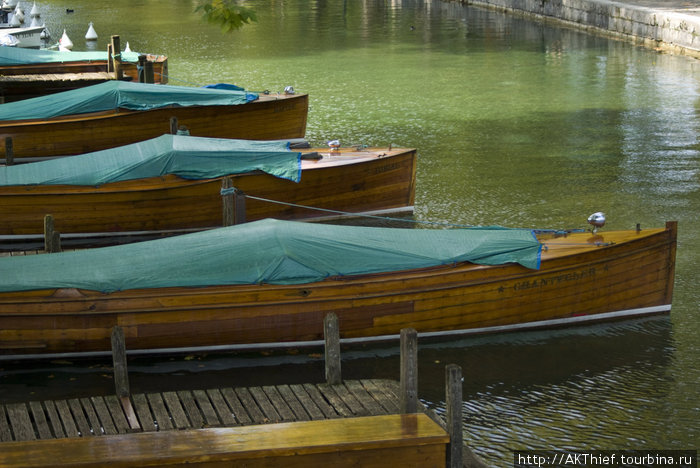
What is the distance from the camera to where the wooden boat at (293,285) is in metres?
9.91

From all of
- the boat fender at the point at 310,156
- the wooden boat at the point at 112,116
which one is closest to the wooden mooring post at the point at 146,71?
the wooden boat at the point at 112,116

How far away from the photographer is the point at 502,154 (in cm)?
1883

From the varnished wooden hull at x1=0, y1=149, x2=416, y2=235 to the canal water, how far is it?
4.55 feet

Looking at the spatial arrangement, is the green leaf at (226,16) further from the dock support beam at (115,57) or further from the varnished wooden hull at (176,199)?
the dock support beam at (115,57)

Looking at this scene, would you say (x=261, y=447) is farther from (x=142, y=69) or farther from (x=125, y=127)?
(x=142, y=69)

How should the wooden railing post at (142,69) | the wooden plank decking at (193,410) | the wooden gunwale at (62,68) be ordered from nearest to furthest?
the wooden plank decking at (193,410) < the wooden railing post at (142,69) < the wooden gunwale at (62,68)

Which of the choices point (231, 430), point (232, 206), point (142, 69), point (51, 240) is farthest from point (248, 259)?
point (142, 69)

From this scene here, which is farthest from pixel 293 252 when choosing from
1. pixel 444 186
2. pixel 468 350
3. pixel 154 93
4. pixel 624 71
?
pixel 624 71

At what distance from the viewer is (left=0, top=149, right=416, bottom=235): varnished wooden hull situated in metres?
13.7

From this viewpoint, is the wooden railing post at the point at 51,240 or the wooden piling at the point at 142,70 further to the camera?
the wooden piling at the point at 142,70

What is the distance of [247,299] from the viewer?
10.0 m

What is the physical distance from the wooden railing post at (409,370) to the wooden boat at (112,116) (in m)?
10.6

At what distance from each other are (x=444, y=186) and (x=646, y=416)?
25.7 ft

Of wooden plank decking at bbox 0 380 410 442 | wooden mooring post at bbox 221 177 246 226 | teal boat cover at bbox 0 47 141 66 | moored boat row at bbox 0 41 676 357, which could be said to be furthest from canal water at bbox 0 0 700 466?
teal boat cover at bbox 0 47 141 66
